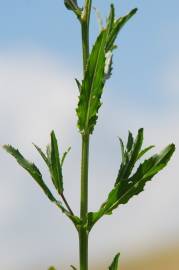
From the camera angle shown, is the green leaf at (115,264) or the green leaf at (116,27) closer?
the green leaf at (115,264)

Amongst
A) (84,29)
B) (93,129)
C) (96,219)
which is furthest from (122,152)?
(84,29)

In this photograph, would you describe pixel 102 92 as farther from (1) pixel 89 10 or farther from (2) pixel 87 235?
(2) pixel 87 235

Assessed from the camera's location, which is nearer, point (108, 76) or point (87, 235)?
point (87, 235)

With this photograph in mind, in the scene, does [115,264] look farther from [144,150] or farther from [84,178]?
[144,150]

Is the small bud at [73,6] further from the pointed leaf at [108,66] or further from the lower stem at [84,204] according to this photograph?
the lower stem at [84,204]

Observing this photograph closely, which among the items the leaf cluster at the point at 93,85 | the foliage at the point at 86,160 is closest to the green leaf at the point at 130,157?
the foliage at the point at 86,160

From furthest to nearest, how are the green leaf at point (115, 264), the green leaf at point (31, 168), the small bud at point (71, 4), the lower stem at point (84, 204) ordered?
the small bud at point (71, 4) < the green leaf at point (115, 264) < the green leaf at point (31, 168) < the lower stem at point (84, 204)
